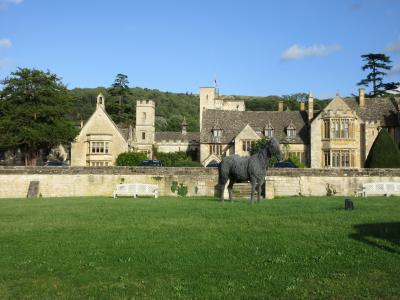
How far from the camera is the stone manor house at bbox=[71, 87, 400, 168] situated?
5978 centimetres

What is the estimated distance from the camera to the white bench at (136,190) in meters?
31.7

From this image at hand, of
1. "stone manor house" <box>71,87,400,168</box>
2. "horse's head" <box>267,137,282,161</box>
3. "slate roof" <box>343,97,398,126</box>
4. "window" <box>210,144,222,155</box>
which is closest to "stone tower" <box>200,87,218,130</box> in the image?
"stone manor house" <box>71,87,400,168</box>

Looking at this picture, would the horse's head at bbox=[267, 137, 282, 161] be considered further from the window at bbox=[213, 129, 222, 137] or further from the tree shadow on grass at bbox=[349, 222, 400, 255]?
the window at bbox=[213, 129, 222, 137]

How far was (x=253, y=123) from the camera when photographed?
2630 inches

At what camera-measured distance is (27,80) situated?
56438 mm

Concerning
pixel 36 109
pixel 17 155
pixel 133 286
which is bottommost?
pixel 133 286

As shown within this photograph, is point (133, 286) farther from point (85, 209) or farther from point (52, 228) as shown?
point (85, 209)

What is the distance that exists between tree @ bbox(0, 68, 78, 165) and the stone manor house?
7797 millimetres

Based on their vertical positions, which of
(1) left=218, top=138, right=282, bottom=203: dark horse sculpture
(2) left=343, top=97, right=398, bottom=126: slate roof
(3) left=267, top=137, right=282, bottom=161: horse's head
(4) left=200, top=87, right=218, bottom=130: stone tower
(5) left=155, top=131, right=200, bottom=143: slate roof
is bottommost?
(1) left=218, top=138, right=282, bottom=203: dark horse sculpture

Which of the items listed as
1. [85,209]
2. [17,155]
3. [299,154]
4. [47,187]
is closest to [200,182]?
[47,187]

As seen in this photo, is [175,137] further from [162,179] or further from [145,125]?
[162,179]

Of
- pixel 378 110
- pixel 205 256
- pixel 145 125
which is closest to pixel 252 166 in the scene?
pixel 205 256

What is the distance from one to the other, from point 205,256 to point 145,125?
70.7 metres

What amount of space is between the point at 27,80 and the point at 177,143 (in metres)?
31.8
